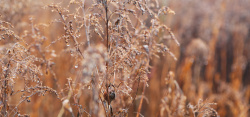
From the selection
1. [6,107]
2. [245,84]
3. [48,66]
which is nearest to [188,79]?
[245,84]

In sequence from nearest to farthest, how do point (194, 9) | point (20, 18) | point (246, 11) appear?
point (20, 18), point (246, 11), point (194, 9)

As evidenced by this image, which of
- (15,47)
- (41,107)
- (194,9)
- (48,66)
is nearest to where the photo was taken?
(15,47)

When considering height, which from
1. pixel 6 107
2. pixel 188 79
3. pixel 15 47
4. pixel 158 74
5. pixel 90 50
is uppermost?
pixel 158 74

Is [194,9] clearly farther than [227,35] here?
Yes

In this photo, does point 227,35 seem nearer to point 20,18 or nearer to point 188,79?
point 188,79

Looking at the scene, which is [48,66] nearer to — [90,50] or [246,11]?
[90,50]

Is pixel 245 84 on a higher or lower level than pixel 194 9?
lower

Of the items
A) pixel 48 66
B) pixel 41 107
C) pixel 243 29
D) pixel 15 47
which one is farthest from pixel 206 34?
pixel 15 47
